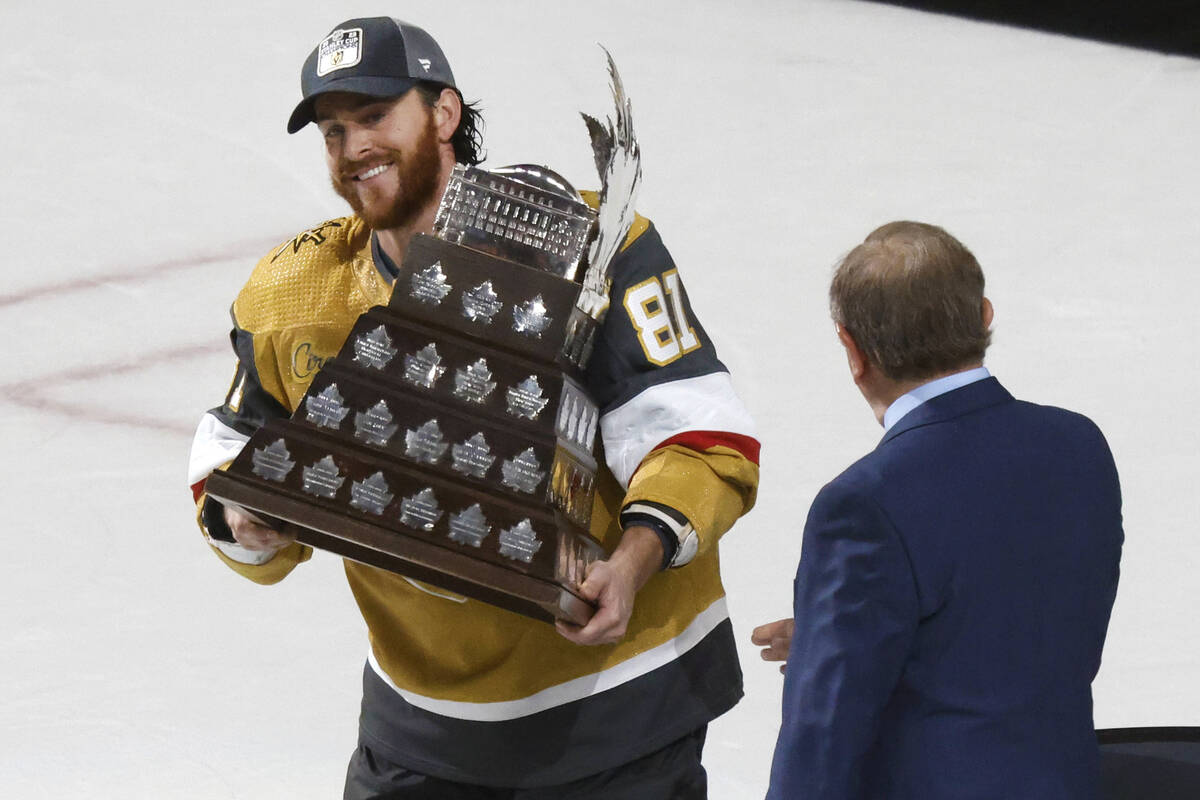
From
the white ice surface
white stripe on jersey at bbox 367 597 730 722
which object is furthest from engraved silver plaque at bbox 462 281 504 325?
the white ice surface

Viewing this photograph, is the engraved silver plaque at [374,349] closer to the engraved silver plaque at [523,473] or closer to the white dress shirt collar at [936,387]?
the engraved silver plaque at [523,473]

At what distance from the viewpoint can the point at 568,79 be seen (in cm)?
551

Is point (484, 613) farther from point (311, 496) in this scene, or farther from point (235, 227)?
point (235, 227)

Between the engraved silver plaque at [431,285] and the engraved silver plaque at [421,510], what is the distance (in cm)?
21

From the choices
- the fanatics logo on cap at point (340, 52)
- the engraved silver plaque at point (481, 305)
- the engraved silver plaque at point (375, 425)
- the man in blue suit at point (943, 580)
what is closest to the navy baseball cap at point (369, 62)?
the fanatics logo on cap at point (340, 52)

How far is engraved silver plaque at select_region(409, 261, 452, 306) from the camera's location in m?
1.71

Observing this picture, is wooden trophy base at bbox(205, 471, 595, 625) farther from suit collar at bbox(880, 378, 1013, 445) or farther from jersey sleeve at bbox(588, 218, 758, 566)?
suit collar at bbox(880, 378, 1013, 445)

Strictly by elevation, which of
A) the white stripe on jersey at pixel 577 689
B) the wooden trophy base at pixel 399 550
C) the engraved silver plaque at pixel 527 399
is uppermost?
the engraved silver plaque at pixel 527 399

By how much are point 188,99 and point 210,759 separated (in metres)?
3.22

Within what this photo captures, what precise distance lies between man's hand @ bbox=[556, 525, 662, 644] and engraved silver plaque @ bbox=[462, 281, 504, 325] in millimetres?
252

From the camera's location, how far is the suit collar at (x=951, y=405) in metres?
1.39

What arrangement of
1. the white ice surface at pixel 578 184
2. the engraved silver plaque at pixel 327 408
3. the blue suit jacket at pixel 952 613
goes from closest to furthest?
the blue suit jacket at pixel 952 613 → the engraved silver plaque at pixel 327 408 → the white ice surface at pixel 578 184

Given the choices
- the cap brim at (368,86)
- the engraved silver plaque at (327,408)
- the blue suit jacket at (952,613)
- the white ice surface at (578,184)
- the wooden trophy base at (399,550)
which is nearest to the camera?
the blue suit jacket at (952,613)

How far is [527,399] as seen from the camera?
1.66 metres
